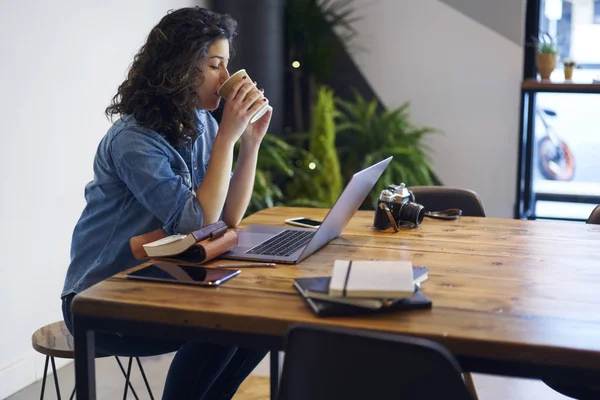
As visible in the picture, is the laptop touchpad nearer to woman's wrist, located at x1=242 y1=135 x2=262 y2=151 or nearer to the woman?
the woman

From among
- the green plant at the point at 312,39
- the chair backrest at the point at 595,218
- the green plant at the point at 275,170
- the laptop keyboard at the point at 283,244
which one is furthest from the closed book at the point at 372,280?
the green plant at the point at 312,39

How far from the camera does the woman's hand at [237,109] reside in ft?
6.50

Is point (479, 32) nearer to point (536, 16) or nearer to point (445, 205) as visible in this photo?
point (536, 16)

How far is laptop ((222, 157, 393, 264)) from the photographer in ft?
5.74

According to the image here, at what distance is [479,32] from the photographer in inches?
180

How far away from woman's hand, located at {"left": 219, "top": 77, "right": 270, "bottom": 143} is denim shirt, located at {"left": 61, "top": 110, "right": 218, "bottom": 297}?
15 centimetres

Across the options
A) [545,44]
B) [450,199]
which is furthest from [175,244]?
[545,44]

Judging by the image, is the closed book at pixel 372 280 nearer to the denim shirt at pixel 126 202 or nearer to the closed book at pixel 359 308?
the closed book at pixel 359 308

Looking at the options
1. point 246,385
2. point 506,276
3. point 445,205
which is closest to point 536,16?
point 445,205

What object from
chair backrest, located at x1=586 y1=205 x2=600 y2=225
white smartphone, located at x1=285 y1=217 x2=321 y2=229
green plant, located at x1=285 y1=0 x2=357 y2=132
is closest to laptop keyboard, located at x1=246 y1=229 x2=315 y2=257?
white smartphone, located at x1=285 y1=217 x2=321 y2=229

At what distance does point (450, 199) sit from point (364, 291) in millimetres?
1404

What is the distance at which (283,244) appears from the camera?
1.90 meters

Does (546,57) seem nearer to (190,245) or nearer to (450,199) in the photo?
(450,199)

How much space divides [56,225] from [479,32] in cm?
279
